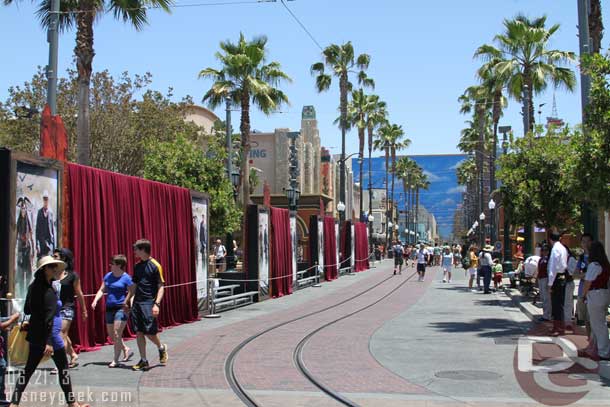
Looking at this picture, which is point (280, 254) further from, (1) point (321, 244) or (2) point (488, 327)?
(2) point (488, 327)

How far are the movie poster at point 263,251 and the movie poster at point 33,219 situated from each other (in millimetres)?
11461

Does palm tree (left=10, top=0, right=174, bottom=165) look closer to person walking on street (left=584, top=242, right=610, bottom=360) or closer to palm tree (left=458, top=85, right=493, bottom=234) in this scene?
person walking on street (left=584, top=242, right=610, bottom=360)

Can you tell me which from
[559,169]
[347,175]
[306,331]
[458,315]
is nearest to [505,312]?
[458,315]

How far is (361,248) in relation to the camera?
1961 inches

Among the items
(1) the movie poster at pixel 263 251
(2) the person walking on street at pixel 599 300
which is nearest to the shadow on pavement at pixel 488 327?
(2) the person walking on street at pixel 599 300

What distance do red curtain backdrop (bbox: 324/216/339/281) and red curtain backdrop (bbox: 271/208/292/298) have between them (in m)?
9.04

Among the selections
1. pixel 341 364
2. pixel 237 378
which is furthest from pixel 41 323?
pixel 341 364

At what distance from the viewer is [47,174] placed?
11.0 metres

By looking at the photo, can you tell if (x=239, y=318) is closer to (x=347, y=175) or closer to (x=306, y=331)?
(x=306, y=331)

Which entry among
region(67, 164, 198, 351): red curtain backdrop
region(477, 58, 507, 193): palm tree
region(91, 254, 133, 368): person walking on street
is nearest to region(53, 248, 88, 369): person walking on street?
region(91, 254, 133, 368): person walking on street

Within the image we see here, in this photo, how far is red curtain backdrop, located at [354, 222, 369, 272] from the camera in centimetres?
4781

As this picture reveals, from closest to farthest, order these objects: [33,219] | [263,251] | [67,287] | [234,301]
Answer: [67,287]
[33,219]
[234,301]
[263,251]

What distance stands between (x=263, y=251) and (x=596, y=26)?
11.4 metres

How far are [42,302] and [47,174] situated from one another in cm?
420
